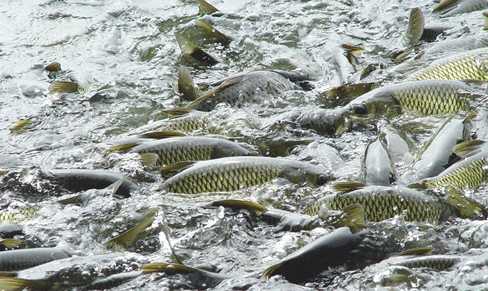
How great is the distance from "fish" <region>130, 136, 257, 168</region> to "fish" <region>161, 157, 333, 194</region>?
235 millimetres

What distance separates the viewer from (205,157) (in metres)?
4.53

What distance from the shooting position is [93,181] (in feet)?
14.4

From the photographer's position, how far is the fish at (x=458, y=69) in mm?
5055

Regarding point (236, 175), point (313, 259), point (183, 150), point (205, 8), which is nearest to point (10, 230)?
point (183, 150)

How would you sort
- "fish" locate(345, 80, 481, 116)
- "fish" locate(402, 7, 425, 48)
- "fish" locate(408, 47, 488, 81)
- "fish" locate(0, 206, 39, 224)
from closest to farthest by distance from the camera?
"fish" locate(0, 206, 39, 224)
"fish" locate(345, 80, 481, 116)
"fish" locate(408, 47, 488, 81)
"fish" locate(402, 7, 425, 48)

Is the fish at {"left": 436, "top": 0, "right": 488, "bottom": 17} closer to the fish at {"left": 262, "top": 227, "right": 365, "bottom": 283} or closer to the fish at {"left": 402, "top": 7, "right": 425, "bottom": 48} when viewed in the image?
the fish at {"left": 402, "top": 7, "right": 425, "bottom": 48}

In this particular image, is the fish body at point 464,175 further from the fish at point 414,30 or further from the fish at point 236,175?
the fish at point 414,30

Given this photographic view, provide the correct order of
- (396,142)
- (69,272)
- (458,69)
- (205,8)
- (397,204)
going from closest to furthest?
(69,272), (397,204), (396,142), (458,69), (205,8)

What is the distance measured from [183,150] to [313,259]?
141 centimetres

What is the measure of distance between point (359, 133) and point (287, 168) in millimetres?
799

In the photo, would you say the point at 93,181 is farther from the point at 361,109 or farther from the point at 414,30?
the point at 414,30

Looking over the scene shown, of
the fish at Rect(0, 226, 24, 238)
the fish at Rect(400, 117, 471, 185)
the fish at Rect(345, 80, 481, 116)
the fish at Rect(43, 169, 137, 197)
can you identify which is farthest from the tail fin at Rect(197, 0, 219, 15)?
the fish at Rect(0, 226, 24, 238)

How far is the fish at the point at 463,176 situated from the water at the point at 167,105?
27 centimetres

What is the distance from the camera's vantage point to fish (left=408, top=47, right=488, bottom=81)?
5.05 meters
